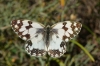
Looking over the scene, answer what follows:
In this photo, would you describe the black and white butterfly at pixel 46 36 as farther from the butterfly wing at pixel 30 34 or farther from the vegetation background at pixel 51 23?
the vegetation background at pixel 51 23

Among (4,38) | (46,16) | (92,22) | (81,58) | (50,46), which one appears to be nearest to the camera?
(50,46)

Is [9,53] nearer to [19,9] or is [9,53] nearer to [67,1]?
[19,9]

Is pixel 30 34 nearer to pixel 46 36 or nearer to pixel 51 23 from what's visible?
pixel 46 36

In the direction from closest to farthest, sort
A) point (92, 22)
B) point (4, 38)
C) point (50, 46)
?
point (50, 46), point (4, 38), point (92, 22)

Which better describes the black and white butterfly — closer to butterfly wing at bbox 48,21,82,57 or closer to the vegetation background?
butterfly wing at bbox 48,21,82,57

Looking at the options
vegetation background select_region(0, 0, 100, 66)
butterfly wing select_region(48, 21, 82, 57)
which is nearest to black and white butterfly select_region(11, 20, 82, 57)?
butterfly wing select_region(48, 21, 82, 57)

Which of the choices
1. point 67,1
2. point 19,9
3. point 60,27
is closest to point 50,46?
point 60,27

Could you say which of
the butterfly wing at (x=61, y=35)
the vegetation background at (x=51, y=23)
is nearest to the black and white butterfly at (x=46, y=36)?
the butterfly wing at (x=61, y=35)

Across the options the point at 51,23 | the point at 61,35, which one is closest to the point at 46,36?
the point at 61,35
